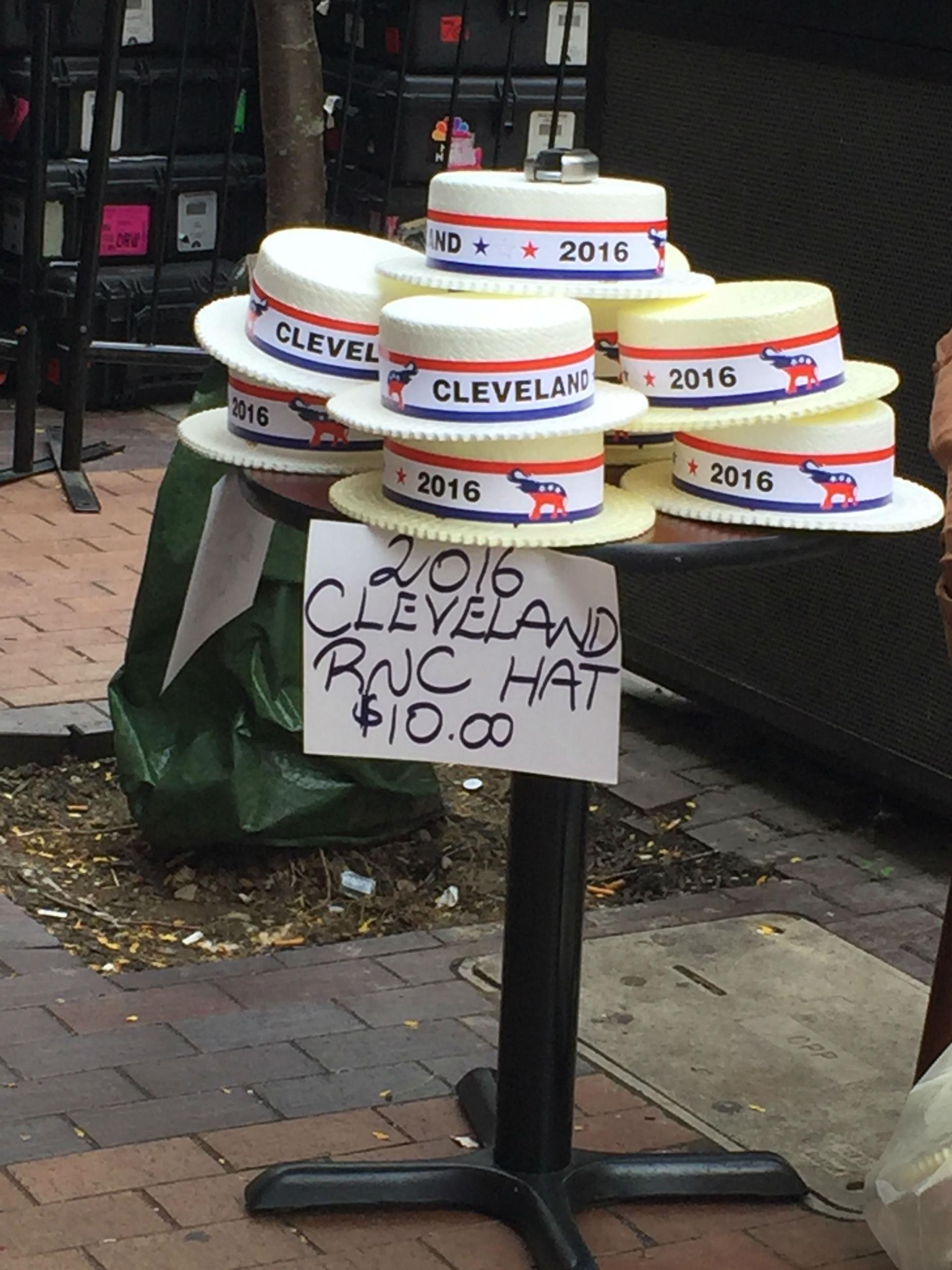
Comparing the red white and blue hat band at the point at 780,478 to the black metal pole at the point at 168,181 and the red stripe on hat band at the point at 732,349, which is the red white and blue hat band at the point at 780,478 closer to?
the red stripe on hat band at the point at 732,349

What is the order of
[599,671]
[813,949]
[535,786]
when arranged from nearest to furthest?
[599,671] < [535,786] < [813,949]

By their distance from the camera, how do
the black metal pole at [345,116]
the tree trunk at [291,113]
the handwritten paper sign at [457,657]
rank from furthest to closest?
the black metal pole at [345,116] → the tree trunk at [291,113] → the handwritten paper sign at [457,657]

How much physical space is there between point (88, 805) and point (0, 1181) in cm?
164

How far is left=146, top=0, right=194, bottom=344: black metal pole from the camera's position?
7.84 meters

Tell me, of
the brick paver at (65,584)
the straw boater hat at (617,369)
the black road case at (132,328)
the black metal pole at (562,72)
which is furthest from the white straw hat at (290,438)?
the black road case at (132,328)

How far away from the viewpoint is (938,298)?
4.36m

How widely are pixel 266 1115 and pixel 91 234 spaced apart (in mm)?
4100

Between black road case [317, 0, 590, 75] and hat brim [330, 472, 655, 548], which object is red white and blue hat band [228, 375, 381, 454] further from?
black road case [317, 0, 590, 75]

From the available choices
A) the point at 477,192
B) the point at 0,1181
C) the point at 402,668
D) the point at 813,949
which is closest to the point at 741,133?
the point at 813,949

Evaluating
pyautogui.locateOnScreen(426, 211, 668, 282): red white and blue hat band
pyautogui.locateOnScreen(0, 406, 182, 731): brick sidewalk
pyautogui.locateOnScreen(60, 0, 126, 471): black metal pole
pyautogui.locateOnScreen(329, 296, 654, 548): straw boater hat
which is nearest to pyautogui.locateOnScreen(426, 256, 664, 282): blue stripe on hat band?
pyautogui.locateOnScreen(426, 211, 668, 282): red white and blue hat band

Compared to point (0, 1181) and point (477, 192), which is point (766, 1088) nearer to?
point (0, 1181)

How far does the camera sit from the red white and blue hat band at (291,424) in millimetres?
2869

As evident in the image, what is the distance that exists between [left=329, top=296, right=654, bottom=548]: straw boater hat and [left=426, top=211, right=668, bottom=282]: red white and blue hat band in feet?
0.36

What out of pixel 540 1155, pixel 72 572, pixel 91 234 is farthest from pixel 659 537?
pixel 91 234
